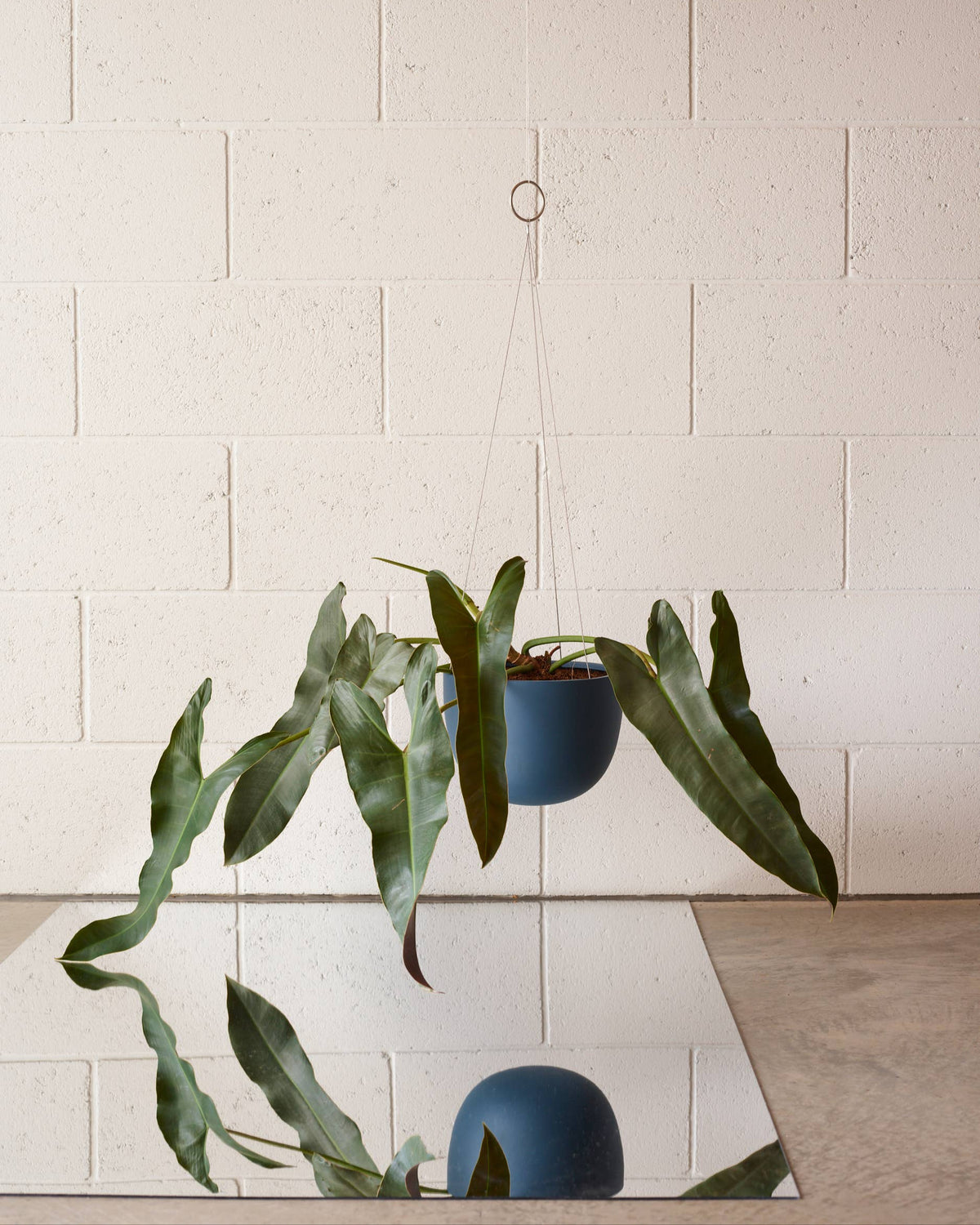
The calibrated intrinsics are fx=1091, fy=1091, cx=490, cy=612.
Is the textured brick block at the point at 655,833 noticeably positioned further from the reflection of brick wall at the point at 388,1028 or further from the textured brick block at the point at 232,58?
the textured brick block at the point at 232,58

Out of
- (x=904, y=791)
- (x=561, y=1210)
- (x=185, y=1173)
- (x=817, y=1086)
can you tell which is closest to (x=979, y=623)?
(x=904, y=791)

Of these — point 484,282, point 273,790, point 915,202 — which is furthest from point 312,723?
point 915,202

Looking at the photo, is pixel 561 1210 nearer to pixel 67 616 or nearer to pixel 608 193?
pixel 67 616

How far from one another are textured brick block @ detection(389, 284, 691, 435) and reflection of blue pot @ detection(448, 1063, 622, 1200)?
81cm

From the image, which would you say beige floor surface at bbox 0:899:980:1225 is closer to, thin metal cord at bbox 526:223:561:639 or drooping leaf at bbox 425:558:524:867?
drooping leaf at bbox 425:558:524:867

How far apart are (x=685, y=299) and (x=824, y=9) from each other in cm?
40

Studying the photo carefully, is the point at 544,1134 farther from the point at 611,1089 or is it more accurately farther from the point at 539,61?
the point at 539,61

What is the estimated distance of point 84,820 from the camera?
1.47m

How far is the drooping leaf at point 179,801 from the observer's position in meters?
1.06

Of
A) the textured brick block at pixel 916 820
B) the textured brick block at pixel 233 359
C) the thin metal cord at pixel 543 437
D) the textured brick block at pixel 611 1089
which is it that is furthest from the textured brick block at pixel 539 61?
the textured brick block at pixel 611 1089

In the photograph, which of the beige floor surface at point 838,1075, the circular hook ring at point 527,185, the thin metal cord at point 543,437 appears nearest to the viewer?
the beige floor surface at point 838,1075

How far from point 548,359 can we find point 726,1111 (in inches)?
36.0

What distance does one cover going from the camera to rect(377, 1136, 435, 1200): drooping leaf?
2.69 ft

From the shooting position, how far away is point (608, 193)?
1.41 metres
